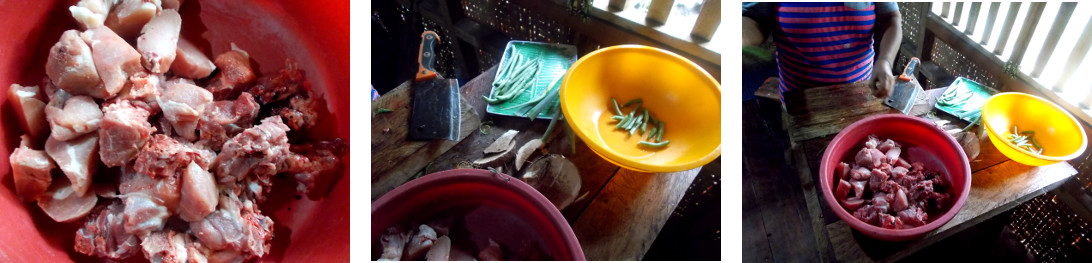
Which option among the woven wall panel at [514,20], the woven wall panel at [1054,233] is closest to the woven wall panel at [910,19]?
the woven wall panel at [1054,233]

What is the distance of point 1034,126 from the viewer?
1071 mm

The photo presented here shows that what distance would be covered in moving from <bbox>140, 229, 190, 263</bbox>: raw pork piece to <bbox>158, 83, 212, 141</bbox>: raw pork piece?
0.19m

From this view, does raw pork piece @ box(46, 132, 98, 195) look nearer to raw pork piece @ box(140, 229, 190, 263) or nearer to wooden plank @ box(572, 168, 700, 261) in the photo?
raw pork piece @ box(140, 229, 190, 263)

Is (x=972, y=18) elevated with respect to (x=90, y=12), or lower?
lower

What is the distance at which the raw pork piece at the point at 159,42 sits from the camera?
0.99 meters

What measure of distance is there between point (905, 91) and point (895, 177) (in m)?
0.21

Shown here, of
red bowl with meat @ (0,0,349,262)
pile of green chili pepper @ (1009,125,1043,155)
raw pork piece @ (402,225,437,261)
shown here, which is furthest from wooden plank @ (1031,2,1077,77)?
red bowl with meat @ (0,0,349,262)

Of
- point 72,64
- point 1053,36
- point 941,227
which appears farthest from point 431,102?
point 1053,36

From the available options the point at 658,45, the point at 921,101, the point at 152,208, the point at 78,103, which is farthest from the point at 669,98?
the point at 78,103

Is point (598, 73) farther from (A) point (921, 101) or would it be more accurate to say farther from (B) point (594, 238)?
(A) point (921, 101)

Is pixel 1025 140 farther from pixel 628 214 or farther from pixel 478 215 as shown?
pixel 478 215

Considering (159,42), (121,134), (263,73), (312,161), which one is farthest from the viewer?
(263,73)

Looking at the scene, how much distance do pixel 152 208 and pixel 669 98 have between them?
1017 mm

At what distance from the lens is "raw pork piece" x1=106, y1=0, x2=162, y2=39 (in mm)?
1013
